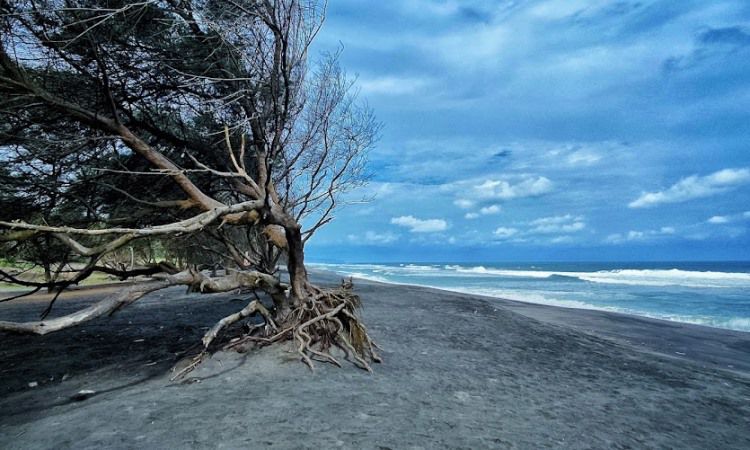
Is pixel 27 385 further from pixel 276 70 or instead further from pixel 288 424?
pixel 276 70

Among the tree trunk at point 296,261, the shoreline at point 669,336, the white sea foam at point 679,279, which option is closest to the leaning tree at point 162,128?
the tree trunk at point 296,261

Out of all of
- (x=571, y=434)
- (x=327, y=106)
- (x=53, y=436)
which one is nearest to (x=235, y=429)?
(x=53, y=436)

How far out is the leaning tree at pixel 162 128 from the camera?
5070 mm

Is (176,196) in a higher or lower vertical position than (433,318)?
higher

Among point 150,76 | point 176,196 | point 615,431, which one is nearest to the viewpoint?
point 615,431

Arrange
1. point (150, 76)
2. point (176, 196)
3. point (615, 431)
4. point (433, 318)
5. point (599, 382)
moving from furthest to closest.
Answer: point (433, 318) → point (176, 196) → point (150, 76) → point (599, 382) → point (615, 431)

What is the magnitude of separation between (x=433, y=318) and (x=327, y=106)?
600 cm

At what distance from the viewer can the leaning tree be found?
507 centimetres

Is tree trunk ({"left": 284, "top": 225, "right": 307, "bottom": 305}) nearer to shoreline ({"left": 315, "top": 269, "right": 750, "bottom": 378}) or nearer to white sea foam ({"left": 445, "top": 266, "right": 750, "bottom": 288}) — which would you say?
shoreline ({"left": 315, "top": 269, "right": 750, "bottom": 378})

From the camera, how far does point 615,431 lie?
160 inches

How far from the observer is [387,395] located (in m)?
4.64

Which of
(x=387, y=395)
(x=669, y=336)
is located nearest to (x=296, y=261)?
(x=387, y=395)

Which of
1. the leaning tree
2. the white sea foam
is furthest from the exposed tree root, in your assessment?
the white sea foam

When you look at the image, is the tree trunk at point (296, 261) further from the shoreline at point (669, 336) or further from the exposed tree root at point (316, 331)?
the shoreline at point (669, 336)
